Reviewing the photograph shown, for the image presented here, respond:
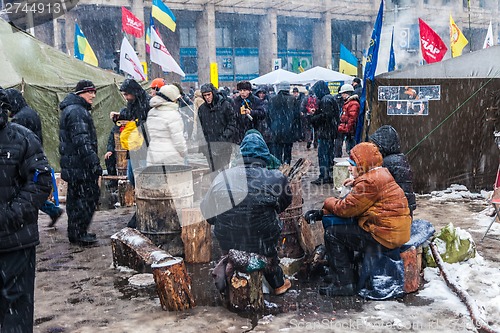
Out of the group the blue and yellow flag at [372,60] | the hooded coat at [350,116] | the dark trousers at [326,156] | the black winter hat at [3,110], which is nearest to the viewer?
the black winter hat at [3,110]

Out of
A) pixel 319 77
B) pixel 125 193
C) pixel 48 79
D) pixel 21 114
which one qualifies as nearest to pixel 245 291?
pixel 21 114

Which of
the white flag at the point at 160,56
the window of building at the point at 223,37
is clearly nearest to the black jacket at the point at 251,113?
the white flag at the point at 160,56

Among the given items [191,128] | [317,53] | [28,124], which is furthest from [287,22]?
[28,124]

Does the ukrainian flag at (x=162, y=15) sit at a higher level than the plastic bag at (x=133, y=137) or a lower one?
higher

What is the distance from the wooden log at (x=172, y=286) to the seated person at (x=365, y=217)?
4.65 ft

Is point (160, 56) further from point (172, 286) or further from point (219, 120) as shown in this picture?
point (172, 286)

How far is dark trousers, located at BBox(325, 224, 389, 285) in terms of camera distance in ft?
17.8

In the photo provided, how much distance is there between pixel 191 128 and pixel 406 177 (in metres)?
8.19

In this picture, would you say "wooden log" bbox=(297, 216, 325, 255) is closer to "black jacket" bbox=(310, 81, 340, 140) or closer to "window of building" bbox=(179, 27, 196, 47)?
"black jacket" bbox=(310, 81, 340, 140)

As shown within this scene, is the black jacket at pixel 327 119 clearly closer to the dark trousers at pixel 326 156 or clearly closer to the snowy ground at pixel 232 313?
the dark trousers at pixel 326 156

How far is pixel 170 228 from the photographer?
685 centimetres

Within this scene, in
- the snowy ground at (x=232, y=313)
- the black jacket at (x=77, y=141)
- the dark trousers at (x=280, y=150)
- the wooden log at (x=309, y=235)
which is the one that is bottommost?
the snowy ground at (x=232, y=313)

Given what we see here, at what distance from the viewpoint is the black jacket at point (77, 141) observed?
7.12m

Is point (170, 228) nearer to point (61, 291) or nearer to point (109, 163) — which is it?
point (61, 291)
